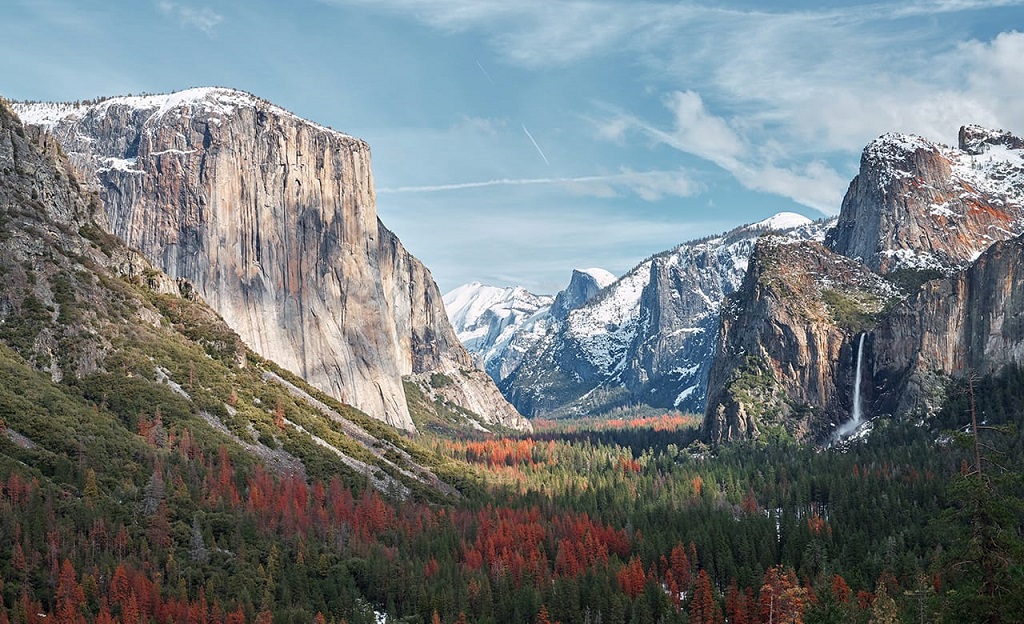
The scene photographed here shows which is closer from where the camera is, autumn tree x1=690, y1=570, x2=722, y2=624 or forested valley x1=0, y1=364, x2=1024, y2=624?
forested valley x1=0, y1=364, x2=1024, y2=624

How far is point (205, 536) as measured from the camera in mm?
117875

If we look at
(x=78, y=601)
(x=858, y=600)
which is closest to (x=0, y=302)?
(x=78, y=601)

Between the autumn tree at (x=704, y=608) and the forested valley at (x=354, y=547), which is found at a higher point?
the forested valley at (x=354, y=547)

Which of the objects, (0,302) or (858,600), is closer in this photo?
(858,600)

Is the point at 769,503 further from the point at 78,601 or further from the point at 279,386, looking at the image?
the point at 78,601

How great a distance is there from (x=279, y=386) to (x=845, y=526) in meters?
113

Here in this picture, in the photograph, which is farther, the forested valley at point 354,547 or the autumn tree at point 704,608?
the autumn tree at point 704,608

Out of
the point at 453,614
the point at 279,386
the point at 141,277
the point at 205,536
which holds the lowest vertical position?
the point at 453,614

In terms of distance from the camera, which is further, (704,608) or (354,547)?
(354,547)

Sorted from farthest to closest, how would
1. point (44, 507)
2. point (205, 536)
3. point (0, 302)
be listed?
point (0, 302)
point (205, 536)
point (44, 507)

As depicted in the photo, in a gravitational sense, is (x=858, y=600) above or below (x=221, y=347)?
below

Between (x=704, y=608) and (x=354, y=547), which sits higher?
(x=354, y=547)

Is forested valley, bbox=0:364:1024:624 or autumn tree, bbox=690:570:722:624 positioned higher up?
forested valley, bbox=0:364:1024:624

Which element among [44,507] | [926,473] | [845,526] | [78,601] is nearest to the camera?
[78,601]
